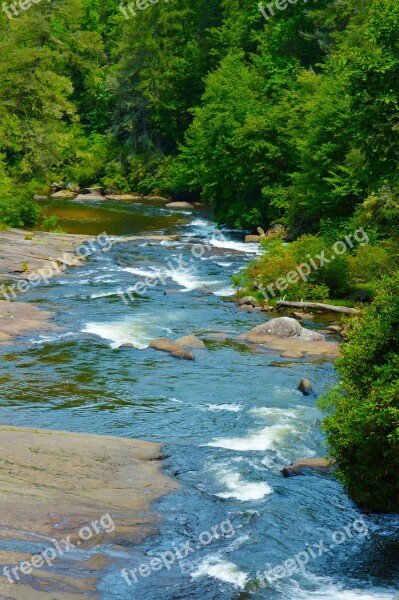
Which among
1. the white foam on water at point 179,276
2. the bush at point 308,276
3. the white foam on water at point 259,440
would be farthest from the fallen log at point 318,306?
the white foam on water at point 259,440

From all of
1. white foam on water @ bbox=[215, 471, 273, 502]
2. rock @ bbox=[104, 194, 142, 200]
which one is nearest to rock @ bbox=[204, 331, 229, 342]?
white foam on water @ bbox=[215, 471, 273, 502]

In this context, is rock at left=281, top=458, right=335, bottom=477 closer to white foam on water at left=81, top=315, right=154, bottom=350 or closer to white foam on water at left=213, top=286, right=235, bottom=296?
white foam on water at left=81, top=315, right=154, bottom=350

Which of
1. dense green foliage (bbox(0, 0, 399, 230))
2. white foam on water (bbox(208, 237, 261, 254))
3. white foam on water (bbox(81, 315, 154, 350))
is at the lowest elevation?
A: white foam on water (bbox(81, 315, 154, 350))

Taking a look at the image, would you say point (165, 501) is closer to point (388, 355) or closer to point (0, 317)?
point (388, 355)

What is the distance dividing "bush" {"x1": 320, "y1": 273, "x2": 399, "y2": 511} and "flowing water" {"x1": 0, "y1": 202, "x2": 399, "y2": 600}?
74cm

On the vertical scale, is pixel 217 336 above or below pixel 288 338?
below

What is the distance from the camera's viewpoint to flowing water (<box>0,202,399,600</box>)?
1159 centimetres

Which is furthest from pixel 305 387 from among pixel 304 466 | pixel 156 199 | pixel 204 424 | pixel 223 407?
pixel 156 199

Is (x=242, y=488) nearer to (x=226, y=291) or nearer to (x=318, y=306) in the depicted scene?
(x=318, y=306)

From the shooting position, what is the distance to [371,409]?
12523 millimetres

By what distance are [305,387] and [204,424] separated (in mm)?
3108

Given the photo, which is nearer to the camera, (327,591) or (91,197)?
(327,591)

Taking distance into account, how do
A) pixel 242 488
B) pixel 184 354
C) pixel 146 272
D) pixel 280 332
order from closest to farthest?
1. pixel 242 488
2. pixel 184 354
3. pixel 280 332
4. pixel 146 272

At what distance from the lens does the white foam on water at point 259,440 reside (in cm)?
1634
